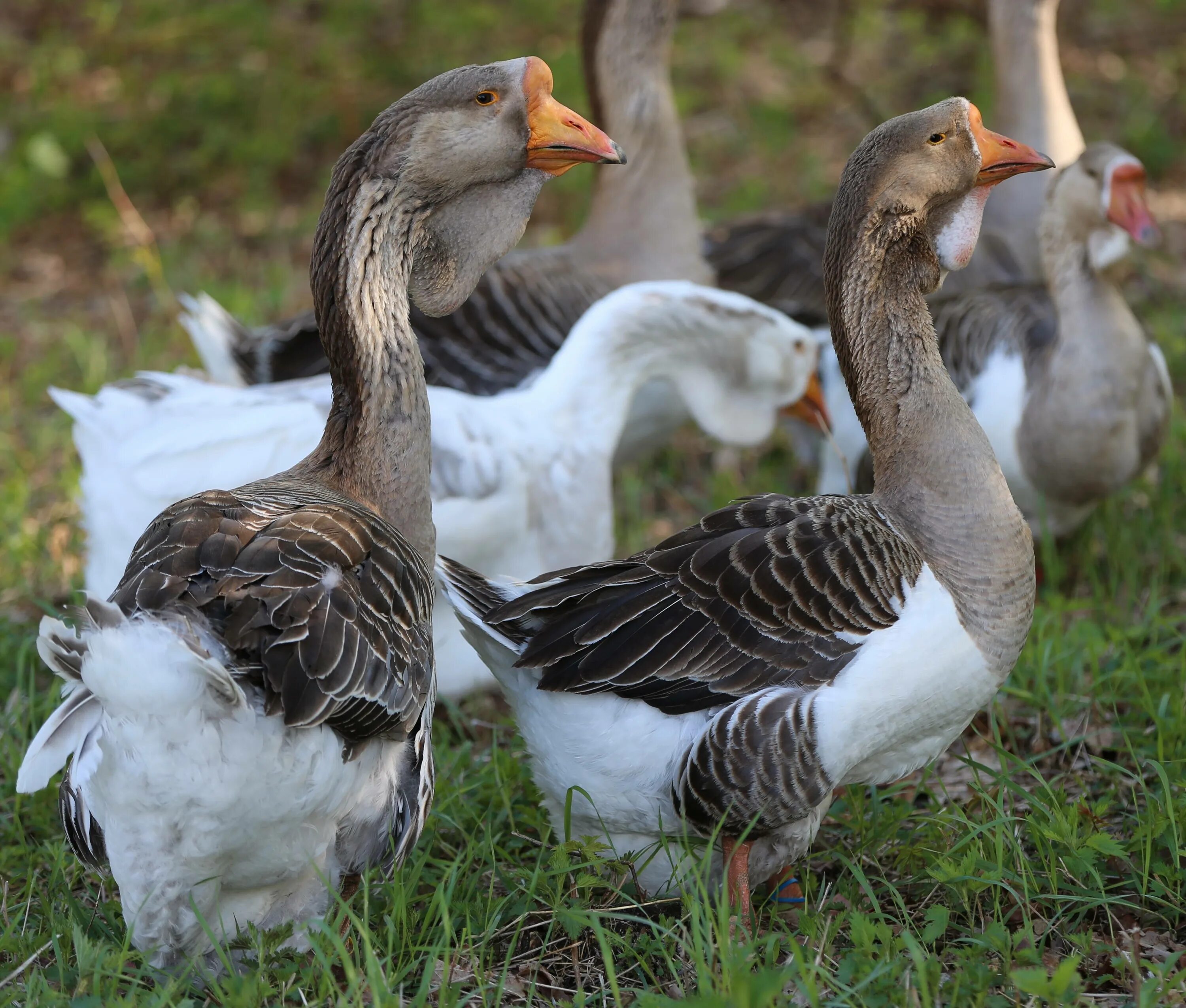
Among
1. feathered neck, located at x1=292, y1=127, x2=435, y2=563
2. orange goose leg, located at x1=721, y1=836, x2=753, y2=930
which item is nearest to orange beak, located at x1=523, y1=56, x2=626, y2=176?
feathered neck, located at x1=292, y1=127, x2=435, y2=563

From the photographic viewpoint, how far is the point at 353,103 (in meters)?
10.7

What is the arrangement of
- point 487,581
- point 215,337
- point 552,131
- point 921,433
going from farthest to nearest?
1. point 215,337
2. point 487,581
3. point 921,433
4. point 552,131

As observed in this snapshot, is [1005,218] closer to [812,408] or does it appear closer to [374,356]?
[812,408]

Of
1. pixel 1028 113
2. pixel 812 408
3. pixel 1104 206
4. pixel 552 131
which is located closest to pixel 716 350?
pixel 812 408

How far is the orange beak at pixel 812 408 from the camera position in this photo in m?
5.58

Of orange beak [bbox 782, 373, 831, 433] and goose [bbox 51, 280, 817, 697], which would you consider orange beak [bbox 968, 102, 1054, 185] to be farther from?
orange beak [bbox 782, 373, 831, 433]

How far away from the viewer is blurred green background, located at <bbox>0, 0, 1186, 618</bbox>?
9594mm

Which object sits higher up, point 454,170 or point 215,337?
point 454,170

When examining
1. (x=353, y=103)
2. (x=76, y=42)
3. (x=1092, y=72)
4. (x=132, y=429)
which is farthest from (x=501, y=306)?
(x=1092, y=72)

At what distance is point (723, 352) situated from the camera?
5406 mm

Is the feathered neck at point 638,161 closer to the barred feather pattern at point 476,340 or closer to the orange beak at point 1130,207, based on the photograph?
the barred feather pattern at point 476,340

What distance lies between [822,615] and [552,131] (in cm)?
146

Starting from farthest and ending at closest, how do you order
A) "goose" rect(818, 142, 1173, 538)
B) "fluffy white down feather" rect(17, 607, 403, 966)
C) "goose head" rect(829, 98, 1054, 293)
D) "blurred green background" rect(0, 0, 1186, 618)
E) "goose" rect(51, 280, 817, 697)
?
1. "blurred green background" rect(0, 0, 1186, 618)
2. "goose" rect(818, 142, 1173, 538)
3. "goose" rect(51, 280, 817, 697)
4. "goose head" rect(829, 98, 1054, 293)
5. "fluffy white down feather" rect(17, 607, 403, 966)

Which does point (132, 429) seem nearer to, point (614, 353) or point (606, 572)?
point (614, 353)
